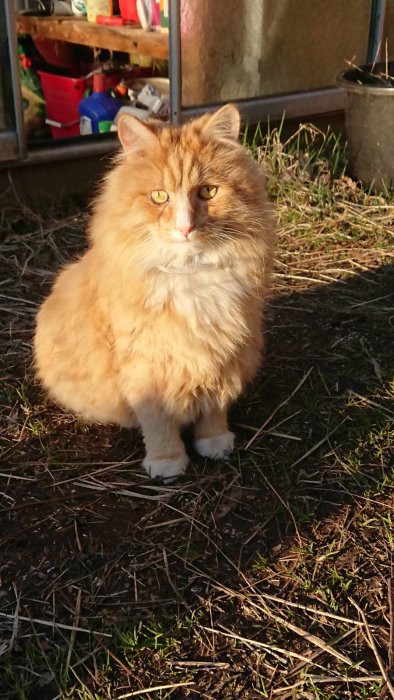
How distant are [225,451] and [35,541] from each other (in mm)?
727

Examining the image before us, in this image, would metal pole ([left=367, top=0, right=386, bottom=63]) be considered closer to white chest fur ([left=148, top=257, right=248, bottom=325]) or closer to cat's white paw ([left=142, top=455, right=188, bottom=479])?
white chest fur ([left=148, top=257, right=248, bottom=325])

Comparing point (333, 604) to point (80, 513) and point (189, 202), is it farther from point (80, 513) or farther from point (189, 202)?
point (189, 202)

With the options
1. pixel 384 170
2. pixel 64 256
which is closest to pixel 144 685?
pixel 64 256

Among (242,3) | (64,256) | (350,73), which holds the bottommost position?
(64,256)

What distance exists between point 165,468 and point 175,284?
64 cm

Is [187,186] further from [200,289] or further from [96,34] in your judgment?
[96,34]

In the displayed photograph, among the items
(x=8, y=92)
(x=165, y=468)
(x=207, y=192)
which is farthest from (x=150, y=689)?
(x=8, y=92)

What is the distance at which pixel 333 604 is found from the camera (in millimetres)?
2084

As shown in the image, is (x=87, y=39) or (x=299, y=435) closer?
(x=299, y=435)

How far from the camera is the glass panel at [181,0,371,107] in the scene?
4.69 metres

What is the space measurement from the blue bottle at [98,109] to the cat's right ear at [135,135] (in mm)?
2636

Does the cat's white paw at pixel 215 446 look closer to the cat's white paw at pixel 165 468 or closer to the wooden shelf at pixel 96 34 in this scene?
the cat's white paw at pixel 165 468

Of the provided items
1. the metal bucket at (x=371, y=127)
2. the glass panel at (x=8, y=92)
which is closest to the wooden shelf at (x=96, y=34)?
the glass panel at (x=8, y=92)

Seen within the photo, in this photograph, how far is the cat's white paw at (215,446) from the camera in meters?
2.62
